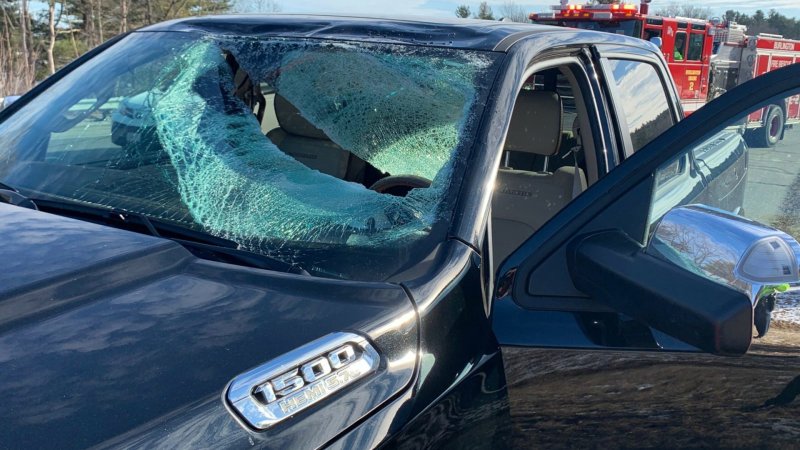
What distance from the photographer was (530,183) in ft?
9.65

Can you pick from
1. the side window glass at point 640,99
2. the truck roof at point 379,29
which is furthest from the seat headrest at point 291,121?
the side window glass at point 640,99

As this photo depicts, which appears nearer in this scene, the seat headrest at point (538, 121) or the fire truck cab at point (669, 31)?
the seat headrest at point (538, 121)

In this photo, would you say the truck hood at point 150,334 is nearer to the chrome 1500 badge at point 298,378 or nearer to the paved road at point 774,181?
the chrome 1500 badge at point 298,378

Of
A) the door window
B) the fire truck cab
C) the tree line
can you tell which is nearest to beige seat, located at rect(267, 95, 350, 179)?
the door window

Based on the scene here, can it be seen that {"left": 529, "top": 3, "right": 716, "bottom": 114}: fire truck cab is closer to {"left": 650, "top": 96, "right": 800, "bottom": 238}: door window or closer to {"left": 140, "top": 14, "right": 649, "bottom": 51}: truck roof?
{"left": 140, "top": 14, "right": 649, "bottom": 51}: truck roof

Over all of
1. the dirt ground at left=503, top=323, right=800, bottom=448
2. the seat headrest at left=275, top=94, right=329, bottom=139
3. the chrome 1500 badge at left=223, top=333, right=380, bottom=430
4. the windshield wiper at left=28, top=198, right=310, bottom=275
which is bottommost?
the dirt ground at left=503, top=323, right=800, bottom=448

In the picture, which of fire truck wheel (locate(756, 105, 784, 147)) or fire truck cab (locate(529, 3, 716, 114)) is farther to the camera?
fire truck cab (locate(529, 3, 716, 114))

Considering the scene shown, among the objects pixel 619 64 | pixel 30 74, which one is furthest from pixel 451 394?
pixel 30 74

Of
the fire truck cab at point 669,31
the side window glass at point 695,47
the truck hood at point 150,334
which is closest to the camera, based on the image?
the truck hood at point 150,334

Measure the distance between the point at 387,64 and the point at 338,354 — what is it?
1.01m

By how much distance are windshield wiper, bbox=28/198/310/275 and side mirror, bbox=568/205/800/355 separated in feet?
1.96

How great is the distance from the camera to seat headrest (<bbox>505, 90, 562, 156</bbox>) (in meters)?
2.65

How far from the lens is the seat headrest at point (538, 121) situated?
265 centimetres

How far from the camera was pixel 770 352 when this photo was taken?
1.46 meters
